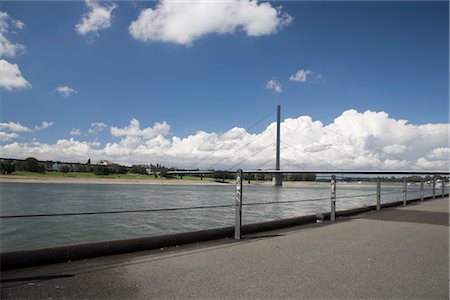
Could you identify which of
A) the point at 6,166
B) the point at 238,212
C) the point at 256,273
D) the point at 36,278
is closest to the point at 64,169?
the point at 6,166

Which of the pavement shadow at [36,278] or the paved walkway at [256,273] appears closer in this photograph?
the paved walkway at [256,273]

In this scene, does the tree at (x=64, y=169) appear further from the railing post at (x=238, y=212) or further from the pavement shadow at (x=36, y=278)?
the pavement shadow at (x=36, y=278)

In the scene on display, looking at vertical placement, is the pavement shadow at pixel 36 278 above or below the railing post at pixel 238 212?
below

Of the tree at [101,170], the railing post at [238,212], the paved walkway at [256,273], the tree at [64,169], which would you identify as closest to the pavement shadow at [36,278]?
the paved walkway at [256,273]

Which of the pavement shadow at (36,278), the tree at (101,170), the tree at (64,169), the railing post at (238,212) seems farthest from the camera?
the tree at (101,170)

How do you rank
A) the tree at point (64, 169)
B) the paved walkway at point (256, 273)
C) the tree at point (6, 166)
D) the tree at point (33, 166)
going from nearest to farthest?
the paved walkway at point (256, 273), the tree at point (6, 166), the tree at point (33, 166), the tree at point (64, 169)

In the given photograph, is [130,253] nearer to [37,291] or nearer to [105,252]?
[105,252]

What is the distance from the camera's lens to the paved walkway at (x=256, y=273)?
3139 millimetres

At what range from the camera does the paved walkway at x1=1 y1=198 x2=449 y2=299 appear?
3.14 metres

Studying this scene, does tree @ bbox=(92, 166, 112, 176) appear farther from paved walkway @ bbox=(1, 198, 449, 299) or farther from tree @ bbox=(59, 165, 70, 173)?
paved walkway @ bbox=(1, 198, 449, 299)

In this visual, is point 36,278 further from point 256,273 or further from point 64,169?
point 64,169

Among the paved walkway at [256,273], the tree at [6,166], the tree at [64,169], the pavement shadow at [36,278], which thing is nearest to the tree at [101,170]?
the tree at [64,169]

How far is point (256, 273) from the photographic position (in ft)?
12.2

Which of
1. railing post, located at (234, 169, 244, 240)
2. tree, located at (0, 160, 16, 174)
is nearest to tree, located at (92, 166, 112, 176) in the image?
tree, located at (0, 160, 16, 174)
